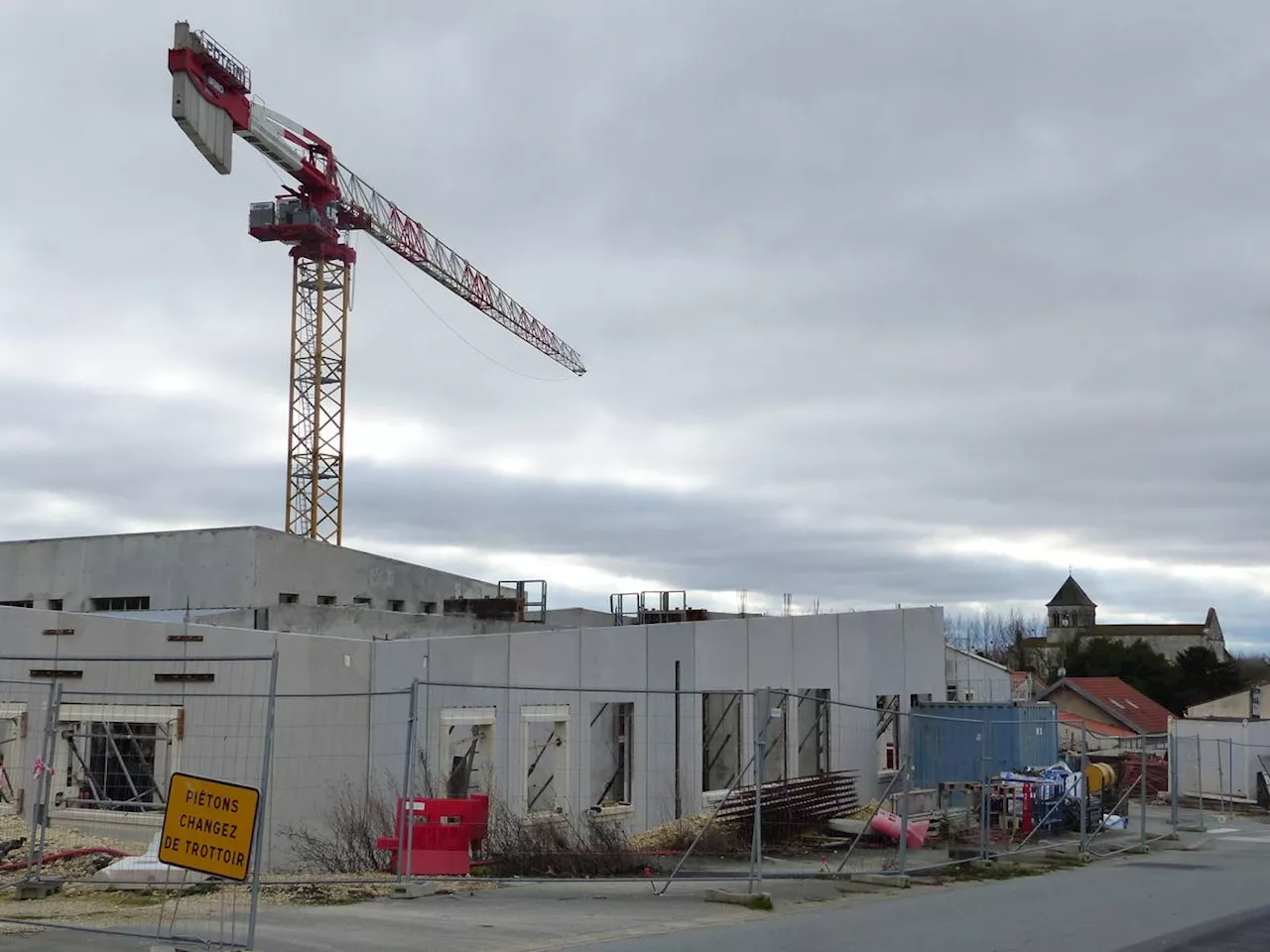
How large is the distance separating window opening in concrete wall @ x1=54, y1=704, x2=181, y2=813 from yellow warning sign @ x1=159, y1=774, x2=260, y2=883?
12.2m

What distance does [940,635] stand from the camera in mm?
28688

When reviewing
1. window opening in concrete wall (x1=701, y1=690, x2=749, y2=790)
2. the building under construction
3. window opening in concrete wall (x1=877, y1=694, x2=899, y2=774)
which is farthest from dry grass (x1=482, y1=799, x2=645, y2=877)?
window opening in concrete wall (x1=877, y1=694, x2=899, y2=774)

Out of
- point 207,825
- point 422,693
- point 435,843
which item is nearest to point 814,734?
point 422,693

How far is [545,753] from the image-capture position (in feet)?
82.0

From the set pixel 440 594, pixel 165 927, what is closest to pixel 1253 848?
pixel 165 927

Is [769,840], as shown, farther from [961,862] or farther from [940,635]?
[940,635]

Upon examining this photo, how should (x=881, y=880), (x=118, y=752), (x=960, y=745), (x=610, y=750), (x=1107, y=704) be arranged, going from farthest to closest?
(x=1107, y=704) → (x=960, y=745) → (x=610, y=750) → (x=118, y=752) → (x=881, y=880)

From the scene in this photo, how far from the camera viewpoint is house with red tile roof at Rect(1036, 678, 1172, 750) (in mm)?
61344

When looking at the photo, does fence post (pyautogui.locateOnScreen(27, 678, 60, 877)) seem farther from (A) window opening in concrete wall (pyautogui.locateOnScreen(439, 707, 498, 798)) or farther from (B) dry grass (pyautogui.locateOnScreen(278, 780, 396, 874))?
(A) window opening in concrete wall (pyautogui.locateOnScreen(439, 707, 498, 798))

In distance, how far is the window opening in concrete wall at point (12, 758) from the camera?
1994 centimetres

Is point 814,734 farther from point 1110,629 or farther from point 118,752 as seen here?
point 1110,629

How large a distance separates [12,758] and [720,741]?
46.4ft

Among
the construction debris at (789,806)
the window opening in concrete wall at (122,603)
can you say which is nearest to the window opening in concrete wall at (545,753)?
the construction debris at (789,806)

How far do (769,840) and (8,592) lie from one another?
906 inches
